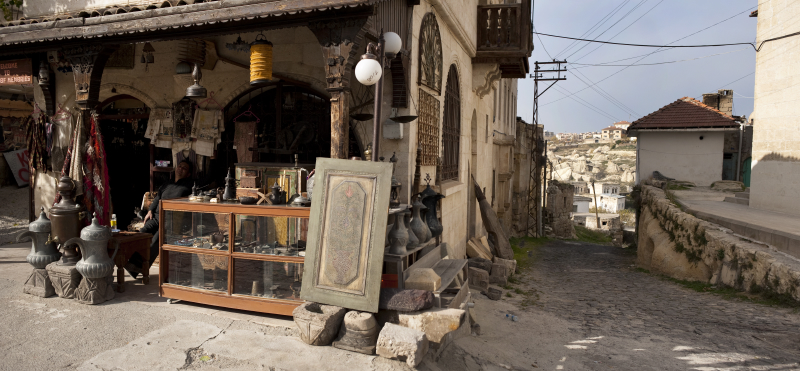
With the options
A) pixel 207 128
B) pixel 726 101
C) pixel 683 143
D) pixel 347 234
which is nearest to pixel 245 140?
pixel 207 128

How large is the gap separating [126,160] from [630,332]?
958 cm

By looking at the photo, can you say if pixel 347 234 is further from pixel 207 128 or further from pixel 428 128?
pixel 207 128

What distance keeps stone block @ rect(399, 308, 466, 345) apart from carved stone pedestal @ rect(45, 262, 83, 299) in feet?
12.2

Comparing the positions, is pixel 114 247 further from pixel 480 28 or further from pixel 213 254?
pixel 480 28

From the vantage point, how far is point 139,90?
326 inches

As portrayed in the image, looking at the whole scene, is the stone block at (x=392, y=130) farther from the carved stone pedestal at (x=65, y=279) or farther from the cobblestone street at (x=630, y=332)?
the carved stone pedestal at (x=65, y=279)

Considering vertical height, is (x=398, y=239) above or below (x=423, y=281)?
above

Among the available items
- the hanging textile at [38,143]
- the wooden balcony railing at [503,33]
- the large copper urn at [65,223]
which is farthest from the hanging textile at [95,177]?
the wooden balcony railing at [503,33]

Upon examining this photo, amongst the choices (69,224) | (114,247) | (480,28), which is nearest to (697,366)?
(114,247)

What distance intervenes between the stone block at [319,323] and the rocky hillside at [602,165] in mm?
66091

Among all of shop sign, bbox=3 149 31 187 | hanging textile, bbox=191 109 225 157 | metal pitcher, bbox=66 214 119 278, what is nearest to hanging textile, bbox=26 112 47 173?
hanging textile, bbox=191 109 225 157

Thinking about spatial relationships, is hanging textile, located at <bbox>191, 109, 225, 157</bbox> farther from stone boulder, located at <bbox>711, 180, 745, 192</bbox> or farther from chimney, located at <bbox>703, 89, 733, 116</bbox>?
chimney, located at <bbox>703, 89, 733, 116</bbox>

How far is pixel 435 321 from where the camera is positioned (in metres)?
Result: 4.09

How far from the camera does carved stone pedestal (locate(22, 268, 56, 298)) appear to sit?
5250 millimetres
